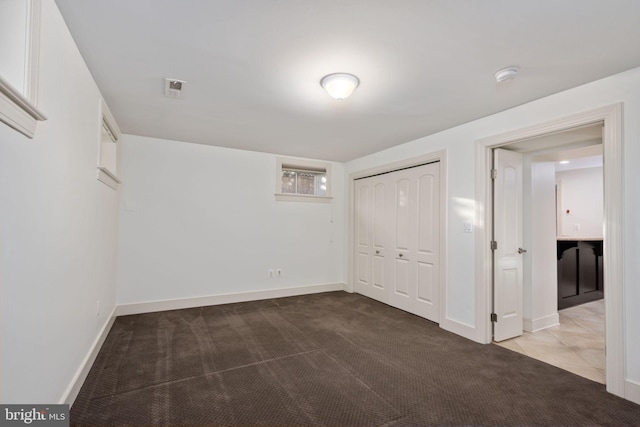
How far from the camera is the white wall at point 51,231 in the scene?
4.06 ft

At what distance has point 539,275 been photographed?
3705 mm

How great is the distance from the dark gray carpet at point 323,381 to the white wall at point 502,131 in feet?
1.34

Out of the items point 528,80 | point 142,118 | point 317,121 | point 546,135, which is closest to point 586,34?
point 528,80

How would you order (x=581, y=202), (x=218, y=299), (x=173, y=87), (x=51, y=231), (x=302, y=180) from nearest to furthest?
(x=51, y=231) < (x=173, y=87) < (x=218, y=299) < (x=302, y=180) < (x=581, y=202)

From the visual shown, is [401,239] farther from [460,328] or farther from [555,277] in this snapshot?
→ [555,277]

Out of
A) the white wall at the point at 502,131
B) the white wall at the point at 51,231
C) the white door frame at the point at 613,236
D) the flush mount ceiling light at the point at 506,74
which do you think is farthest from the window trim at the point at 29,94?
the white door frame at the point at 613,236

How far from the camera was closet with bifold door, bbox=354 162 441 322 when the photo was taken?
3859 mm

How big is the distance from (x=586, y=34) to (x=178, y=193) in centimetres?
448

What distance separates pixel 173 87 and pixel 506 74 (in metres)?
2.66

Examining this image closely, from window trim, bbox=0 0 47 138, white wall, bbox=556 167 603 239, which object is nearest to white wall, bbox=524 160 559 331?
white wall, bbox=556 167 603 239

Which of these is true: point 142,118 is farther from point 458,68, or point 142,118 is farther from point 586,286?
point 586,286

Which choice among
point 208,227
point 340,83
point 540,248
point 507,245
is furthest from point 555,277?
point 208,227

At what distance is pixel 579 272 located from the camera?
4.75m

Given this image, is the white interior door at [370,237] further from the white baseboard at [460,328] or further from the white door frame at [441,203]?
the white baseboard at [460,328]
